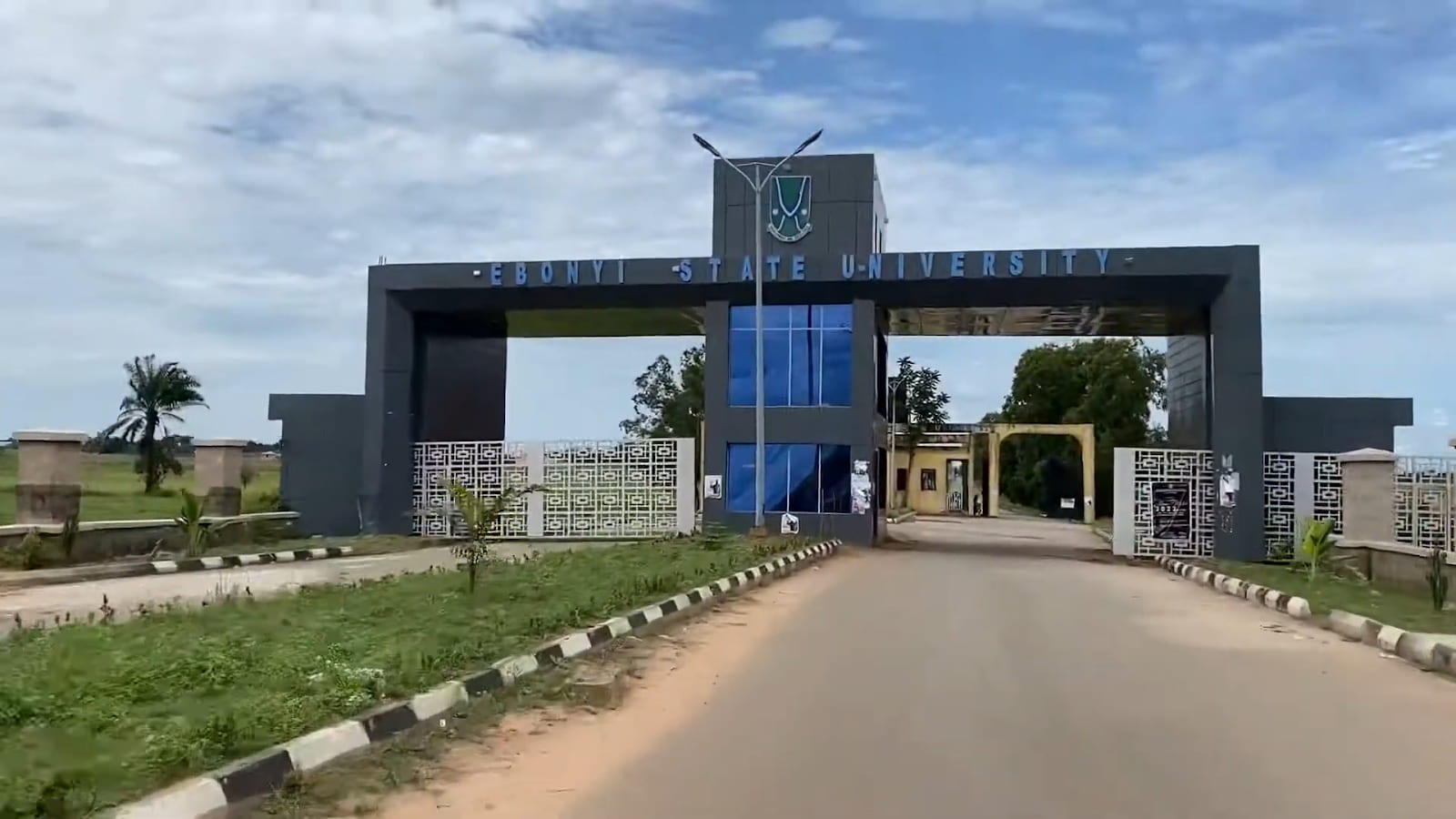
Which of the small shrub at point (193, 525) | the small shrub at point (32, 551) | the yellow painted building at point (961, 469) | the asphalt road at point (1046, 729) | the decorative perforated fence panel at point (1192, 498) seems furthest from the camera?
the yellow painted building at point (961, 469)

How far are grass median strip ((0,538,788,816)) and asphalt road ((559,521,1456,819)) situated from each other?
4.23 feet

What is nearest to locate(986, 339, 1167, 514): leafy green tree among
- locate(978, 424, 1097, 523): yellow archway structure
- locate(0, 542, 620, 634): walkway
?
locate(978, 424, 1097, 523): yellow archway structure

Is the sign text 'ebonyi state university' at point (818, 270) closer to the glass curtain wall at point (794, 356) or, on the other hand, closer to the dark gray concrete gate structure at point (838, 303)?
the dark gray concrete gate structure at point (838, 303)

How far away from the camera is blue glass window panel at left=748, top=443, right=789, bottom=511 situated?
96.7ft

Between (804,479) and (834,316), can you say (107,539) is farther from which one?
(834,316)

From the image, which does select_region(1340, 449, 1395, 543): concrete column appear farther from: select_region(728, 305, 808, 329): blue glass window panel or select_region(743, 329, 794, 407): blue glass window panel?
select_region(728, 305, 808, 329): blue glass window panel

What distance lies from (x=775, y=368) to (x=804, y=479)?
2.76 m

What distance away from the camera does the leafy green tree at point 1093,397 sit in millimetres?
66625

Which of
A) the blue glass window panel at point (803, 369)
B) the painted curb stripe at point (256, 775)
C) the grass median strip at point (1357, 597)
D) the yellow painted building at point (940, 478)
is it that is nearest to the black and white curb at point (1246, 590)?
the grass median strip at point (1357, 597)

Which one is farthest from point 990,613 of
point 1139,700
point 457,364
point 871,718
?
point 457,364

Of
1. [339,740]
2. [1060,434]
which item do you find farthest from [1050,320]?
[1060,434]

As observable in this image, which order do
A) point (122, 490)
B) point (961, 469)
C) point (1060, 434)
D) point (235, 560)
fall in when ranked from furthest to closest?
point (961, 469) → point (1060, 434) → point (122, 490) → point (235, 560)

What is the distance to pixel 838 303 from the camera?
2941cm

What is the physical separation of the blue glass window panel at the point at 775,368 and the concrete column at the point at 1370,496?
12.8m
